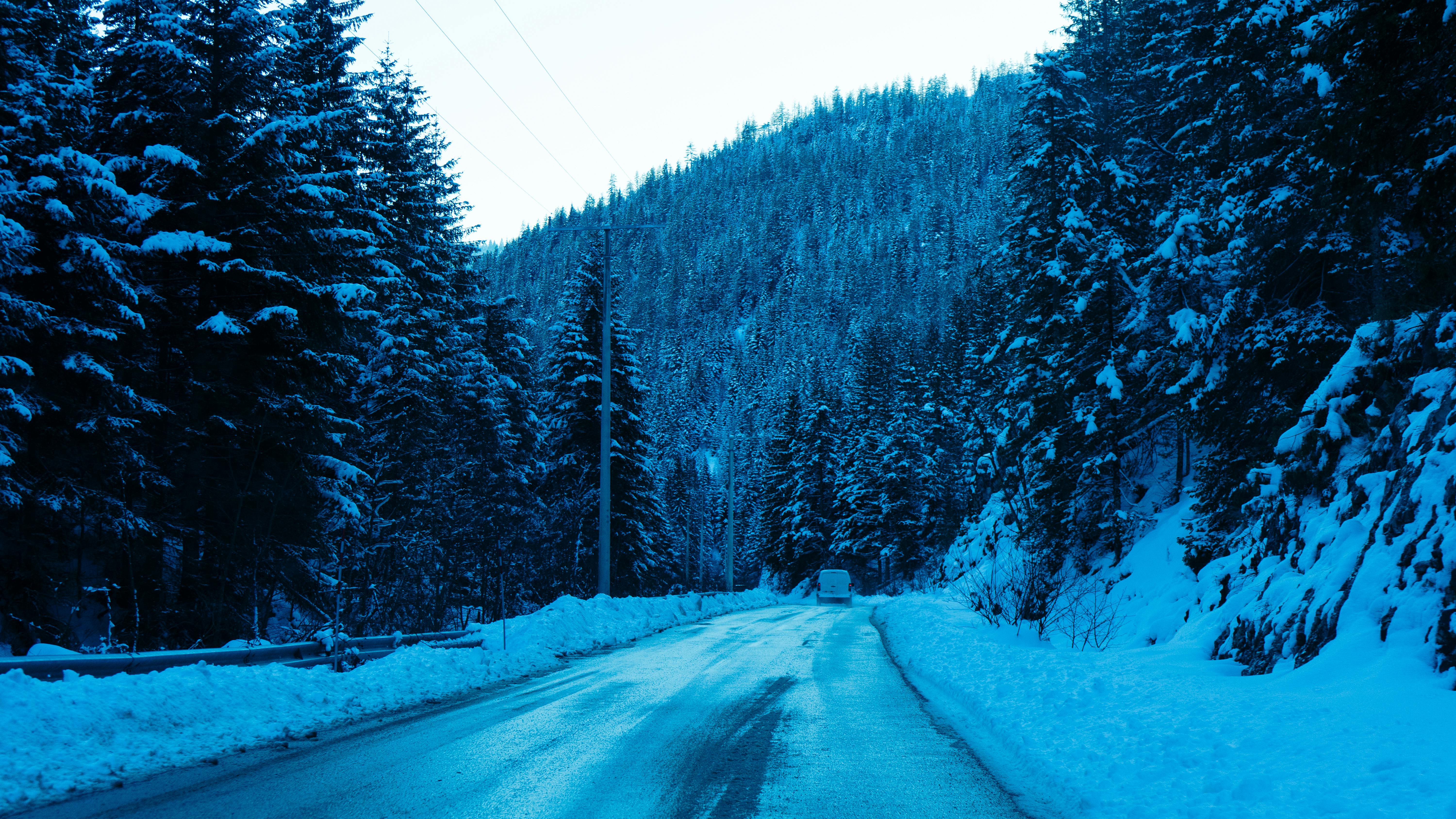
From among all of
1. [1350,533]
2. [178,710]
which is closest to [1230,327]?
[1350,533]

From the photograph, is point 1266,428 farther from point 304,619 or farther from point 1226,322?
point 304,619

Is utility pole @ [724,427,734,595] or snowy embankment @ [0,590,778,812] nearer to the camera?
snowy embankment @ [0,590,778,812]

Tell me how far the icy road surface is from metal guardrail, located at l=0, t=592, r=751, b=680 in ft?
6.54

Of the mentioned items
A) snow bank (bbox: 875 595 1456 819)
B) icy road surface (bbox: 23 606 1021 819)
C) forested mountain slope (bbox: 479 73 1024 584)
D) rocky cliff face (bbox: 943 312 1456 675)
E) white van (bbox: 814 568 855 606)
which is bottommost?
white van (bbox: 814 568 855 606)

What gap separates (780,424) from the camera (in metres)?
69.5

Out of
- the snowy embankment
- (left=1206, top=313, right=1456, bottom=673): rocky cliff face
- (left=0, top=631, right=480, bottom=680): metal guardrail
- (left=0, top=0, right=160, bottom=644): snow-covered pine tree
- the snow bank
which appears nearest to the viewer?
the snow bank

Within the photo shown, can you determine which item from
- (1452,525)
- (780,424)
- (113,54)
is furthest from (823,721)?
(780,424)

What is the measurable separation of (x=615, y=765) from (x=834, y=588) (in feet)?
121

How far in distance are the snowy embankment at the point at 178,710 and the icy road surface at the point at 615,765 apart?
382 mm

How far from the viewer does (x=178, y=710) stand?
7516 millimetres

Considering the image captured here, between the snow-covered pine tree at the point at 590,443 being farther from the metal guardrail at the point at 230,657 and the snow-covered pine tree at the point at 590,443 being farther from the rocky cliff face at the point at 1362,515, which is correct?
the rocky cliff face at the point at 1362,515

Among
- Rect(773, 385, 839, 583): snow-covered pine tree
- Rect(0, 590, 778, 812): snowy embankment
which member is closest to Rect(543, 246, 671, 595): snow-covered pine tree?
Rect(0, 590, 778, 812): snowy embankment

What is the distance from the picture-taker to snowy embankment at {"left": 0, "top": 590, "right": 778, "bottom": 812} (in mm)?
6047

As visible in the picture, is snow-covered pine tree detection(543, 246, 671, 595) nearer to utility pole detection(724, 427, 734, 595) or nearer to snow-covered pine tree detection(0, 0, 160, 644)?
utility pole detection(724, 427, 734, 595)
